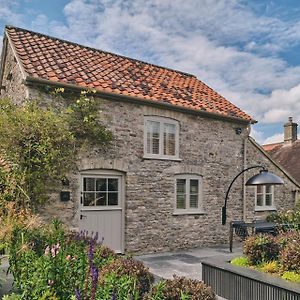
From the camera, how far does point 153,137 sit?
11781mm

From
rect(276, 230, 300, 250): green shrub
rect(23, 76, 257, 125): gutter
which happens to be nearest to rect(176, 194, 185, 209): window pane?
rect(23, 76, 257, 125): gutter

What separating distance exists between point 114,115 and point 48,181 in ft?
9.16

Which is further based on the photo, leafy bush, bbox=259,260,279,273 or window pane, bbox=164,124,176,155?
window pane, bbox=164,124,176,155

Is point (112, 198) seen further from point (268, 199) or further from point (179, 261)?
point (268, 199)

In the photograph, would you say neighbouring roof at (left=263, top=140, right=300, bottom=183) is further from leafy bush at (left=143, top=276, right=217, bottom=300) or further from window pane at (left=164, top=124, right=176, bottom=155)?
leafy bush at (left=143, top=276, right=217, bottom=300)

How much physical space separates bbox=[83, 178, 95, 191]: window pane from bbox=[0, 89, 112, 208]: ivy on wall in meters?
0.68

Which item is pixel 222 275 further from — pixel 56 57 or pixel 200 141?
pixel 56 57

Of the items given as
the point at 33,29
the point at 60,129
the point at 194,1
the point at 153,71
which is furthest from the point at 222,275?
the point at 33,29

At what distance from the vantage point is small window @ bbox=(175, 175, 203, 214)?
1232cm

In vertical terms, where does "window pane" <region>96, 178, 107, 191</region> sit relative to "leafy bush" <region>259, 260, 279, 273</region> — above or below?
above

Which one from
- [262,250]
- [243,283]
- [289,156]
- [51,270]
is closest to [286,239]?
[262,250]

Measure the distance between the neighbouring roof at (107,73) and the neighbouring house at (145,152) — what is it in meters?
0.04

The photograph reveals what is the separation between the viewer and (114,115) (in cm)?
1088

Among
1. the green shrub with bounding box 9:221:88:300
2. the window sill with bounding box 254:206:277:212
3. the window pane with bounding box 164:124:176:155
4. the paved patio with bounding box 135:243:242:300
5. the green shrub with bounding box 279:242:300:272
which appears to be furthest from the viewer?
the window sill with bounding box 254:206:277:212
